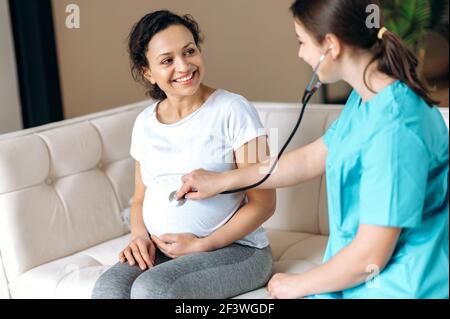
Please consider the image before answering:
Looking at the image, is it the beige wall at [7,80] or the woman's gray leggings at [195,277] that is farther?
the beige wall at [7,80]

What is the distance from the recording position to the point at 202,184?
1.53 metres

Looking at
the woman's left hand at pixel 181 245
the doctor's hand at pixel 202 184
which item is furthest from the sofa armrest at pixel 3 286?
the doctor's hand at pixel 202 184

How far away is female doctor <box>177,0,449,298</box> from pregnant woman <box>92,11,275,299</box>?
33 centimetres

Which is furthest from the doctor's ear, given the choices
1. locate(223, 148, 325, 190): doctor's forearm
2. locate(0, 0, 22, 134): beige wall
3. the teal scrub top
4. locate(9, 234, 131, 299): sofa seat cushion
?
locate(0, 0, 22, 134): beige wall

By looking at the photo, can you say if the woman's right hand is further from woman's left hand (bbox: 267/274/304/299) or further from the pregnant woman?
woman's left hand (bbox: 267/274/304/299)

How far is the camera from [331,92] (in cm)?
468

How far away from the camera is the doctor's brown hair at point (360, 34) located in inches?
48.5

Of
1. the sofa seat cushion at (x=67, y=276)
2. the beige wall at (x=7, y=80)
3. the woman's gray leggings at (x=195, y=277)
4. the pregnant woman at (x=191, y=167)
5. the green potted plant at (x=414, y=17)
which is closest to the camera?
the woman's gray leggings at (x=195, y=277)

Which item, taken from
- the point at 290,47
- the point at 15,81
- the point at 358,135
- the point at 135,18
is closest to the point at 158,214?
the point at 358,135

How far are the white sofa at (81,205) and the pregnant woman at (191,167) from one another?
177mm

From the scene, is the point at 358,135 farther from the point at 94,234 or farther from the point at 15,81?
the point at 15,81

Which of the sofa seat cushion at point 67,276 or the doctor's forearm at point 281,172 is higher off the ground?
the doctor's forearm at point 281,172

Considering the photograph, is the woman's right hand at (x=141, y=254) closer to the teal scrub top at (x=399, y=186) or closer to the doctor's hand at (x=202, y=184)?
the doctor's hand at (x=202, y=184)
